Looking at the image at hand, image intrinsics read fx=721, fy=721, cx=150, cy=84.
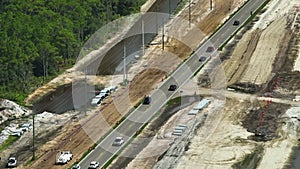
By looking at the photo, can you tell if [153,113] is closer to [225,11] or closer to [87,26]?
[87,26]

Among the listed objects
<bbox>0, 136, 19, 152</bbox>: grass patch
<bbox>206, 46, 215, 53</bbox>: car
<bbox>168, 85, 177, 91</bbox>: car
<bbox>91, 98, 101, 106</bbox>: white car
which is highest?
<bbox>206, 46, 215, 53</bbox>: car

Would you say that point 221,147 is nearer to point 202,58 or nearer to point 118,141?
point 118,141

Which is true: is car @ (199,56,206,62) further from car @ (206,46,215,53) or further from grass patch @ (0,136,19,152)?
grass patch @ (0,136,19,152)

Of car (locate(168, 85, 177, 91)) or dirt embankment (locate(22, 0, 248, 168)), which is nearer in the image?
dirt embankment (locate(22, 0, 248, 168))

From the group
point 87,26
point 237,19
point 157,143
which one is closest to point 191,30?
point 237,19

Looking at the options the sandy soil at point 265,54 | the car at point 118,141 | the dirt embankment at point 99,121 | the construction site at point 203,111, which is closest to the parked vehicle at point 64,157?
the construction site at point 203,111

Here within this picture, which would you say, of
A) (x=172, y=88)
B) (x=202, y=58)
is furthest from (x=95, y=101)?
(x=202, y=58)

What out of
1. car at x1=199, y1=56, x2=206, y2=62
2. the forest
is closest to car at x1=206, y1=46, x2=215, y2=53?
car at x1=199, y1=56, x2=206, y2=62

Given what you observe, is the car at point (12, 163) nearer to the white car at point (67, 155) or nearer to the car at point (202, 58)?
the white car at point (67, 155)
